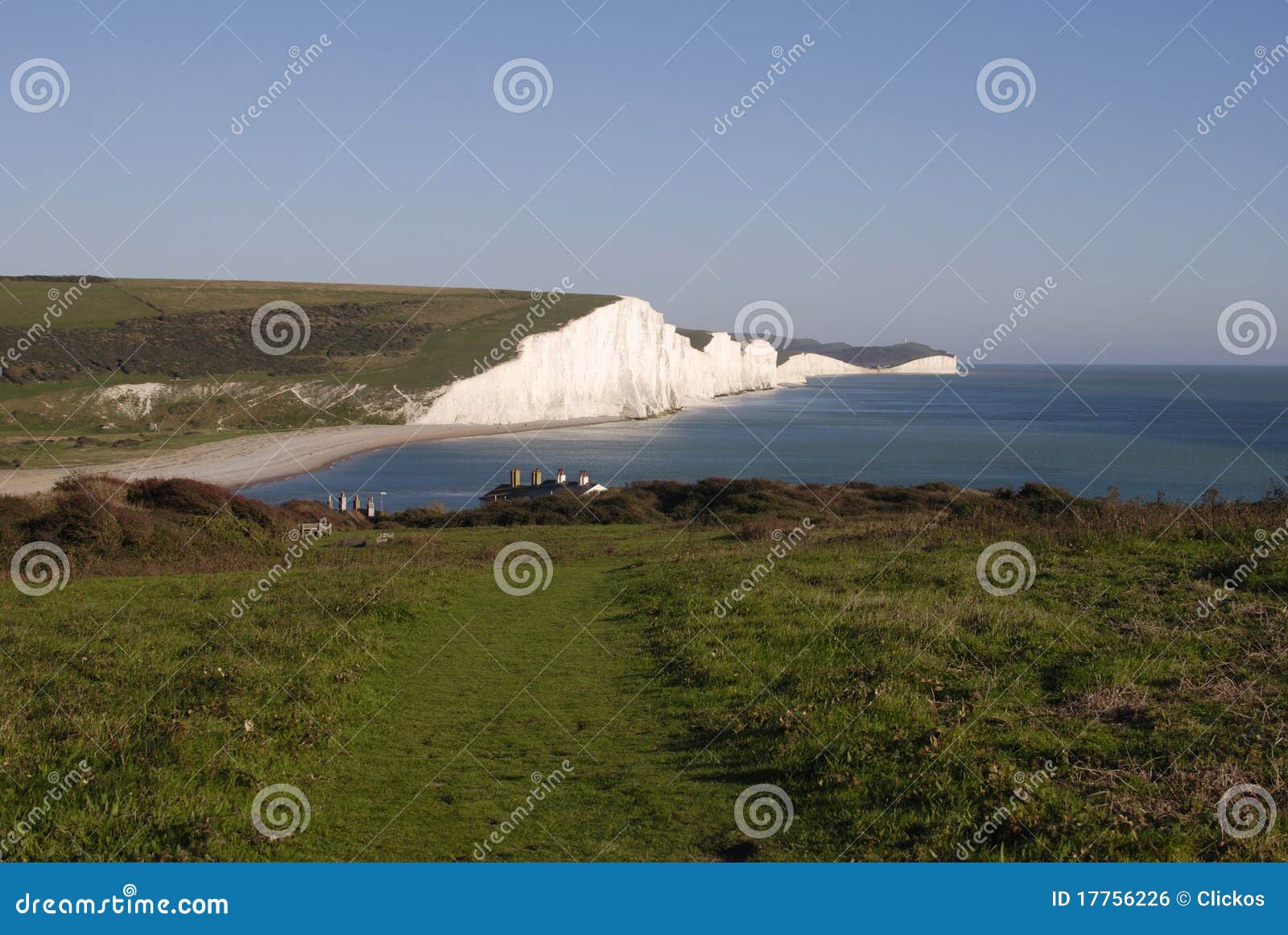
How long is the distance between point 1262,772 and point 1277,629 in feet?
10.9

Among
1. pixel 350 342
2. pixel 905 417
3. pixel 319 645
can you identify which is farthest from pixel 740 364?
pixel 319 645

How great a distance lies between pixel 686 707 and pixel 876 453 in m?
65.3

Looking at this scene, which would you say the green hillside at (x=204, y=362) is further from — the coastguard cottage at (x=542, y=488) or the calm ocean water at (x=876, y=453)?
the coastguard cottage at (x=542, y=488)

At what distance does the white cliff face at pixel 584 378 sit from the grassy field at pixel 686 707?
73.4 meters

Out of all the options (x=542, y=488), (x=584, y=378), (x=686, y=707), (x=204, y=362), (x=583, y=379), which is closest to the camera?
(x=686, y=707)

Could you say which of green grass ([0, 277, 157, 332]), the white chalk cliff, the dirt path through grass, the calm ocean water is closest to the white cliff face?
the white chalk cliff

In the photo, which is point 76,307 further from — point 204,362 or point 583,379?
point 583,379

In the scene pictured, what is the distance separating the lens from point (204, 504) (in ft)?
73.2

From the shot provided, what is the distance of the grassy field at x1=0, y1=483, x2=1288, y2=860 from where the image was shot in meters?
5.34

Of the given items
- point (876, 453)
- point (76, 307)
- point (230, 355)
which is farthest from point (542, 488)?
point (76, 307)

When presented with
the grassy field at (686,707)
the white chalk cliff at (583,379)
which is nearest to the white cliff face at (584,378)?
the white chalk cliff at (583,379)

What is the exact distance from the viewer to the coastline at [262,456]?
1930 inches

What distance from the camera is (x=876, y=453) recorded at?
71.1 metres

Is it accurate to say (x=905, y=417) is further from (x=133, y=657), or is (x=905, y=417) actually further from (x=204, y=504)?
(x=133, y=657)
